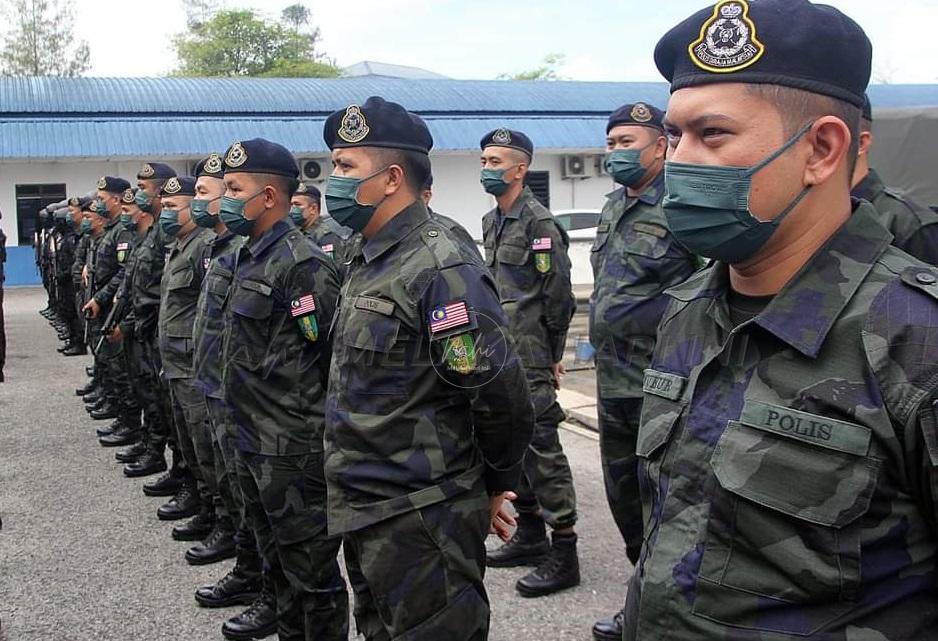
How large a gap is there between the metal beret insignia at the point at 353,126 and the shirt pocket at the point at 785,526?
193cm

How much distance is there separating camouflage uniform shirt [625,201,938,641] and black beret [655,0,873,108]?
23 cm

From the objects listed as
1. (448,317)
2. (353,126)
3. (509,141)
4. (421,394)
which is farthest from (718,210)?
(509,141)

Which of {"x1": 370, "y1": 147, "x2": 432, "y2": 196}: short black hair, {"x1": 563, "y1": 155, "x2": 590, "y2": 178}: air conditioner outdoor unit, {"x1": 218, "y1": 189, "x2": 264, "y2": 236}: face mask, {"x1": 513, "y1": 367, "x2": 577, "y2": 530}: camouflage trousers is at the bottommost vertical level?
{"x1": 563, "y1": 155, "x2": 590, "y2": 178}: air conditioner outdoor unit

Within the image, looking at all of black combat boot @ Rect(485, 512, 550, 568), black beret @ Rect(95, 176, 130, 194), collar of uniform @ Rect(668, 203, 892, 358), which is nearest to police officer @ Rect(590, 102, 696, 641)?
black combat boot @ Rect(485, 512, 550, 568)

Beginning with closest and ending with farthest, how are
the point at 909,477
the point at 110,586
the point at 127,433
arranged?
1. the point at 909,477
2. the point at 110,586
3. the point at 127,433

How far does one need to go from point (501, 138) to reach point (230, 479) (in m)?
2.57

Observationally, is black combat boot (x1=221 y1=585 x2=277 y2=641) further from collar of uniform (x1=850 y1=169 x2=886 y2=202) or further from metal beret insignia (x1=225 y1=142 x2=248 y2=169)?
collar of uniform (x1=850 y1=169 x2=886 y2=202)

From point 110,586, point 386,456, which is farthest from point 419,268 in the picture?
point 110,586

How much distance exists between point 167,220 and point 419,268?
3.60m

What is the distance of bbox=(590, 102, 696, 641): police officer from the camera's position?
11.8ft

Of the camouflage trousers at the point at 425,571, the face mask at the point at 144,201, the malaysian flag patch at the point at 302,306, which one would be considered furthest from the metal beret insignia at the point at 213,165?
the camouflage trousers at the point at 425,571

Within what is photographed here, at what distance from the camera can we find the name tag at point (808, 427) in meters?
1.24

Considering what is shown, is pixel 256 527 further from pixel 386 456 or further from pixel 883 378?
pixel 883 378

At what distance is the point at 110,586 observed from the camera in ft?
14.5
